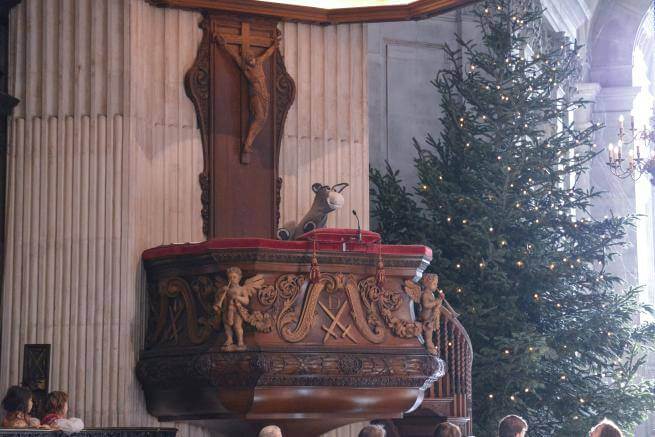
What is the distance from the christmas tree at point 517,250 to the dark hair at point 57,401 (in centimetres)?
520

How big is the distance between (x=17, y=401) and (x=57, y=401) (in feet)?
2.11

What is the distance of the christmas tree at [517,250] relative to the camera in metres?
14.0

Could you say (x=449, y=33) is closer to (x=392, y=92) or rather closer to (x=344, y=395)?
(x=392, y=92)

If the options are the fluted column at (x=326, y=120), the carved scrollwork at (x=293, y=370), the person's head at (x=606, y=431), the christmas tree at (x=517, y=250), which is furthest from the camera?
the christmas tree at (x=517, y=250)

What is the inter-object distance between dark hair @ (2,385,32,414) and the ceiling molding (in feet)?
13.3

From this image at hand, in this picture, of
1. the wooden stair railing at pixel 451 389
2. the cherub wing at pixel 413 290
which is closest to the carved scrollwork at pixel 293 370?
the cherub wing at pixel 413 290

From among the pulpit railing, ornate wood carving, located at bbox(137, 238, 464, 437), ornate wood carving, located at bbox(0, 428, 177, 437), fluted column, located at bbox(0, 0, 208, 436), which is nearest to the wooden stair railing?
the pulpit railing

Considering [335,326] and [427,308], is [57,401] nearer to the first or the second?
[335,326]

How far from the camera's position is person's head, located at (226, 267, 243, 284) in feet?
33.9

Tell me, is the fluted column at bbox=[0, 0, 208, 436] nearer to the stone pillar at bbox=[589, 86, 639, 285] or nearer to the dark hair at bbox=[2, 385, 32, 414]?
the dark hair at bbox=[2, 385, 32, 414]

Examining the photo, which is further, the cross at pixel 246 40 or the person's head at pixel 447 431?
the cross at pixel 246 40

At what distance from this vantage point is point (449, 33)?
16562 millimetres

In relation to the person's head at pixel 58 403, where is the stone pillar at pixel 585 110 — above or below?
above

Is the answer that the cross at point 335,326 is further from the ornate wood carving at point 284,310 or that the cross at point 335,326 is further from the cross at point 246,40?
the cross at point 246,40
